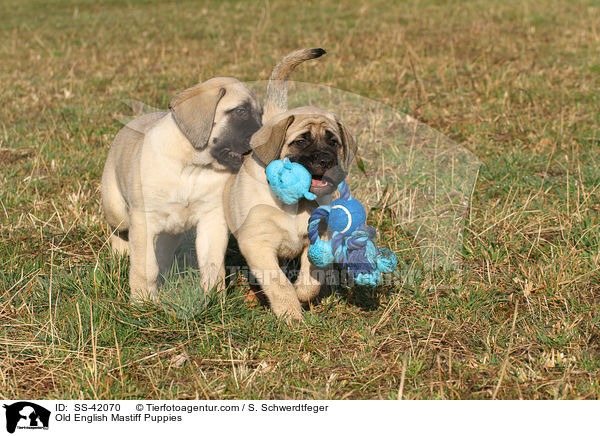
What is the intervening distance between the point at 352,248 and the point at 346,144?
650 mm

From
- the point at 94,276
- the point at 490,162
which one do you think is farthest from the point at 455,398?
the point at 490,162

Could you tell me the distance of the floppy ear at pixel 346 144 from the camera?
379 centimetres

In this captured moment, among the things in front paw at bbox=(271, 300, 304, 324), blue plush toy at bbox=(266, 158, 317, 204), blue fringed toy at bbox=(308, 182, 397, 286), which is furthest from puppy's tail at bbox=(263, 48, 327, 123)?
front paw at bbox=(271, 300, 304, 324)

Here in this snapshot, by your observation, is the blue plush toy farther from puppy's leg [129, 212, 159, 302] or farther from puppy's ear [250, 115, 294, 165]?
puppy's leg [129, 212, 159, 302]

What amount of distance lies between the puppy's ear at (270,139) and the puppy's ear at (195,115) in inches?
11.2

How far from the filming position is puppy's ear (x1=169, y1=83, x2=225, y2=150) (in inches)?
148

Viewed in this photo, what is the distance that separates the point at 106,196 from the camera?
4.47 meters

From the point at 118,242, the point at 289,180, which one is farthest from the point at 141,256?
the point at 289,180

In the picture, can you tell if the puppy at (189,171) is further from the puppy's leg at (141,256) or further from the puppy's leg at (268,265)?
the puppy's leg at (268,265)

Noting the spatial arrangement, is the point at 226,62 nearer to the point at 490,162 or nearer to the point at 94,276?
the point at 490,162

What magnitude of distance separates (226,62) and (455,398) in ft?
23.0
